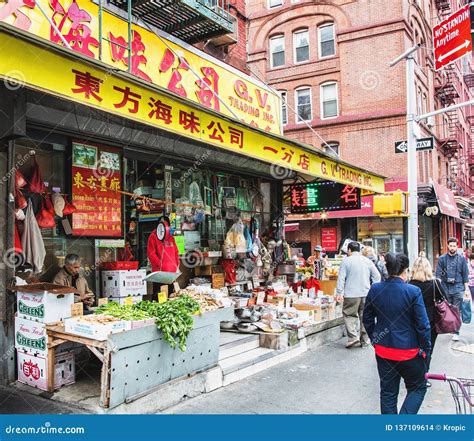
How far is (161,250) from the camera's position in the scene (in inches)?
320

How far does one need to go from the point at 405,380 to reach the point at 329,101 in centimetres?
2380

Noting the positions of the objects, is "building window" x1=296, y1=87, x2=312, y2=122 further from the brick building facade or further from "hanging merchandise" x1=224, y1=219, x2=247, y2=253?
"hanging merchandise" x1=224, y1=219, x2=247, y2=253

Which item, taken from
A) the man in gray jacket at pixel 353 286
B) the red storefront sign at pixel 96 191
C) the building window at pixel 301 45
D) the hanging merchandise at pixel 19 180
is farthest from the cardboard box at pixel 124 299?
the building window at pixel 301 45

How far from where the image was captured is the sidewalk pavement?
5.62m

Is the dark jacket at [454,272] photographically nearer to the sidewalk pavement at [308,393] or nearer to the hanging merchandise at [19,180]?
Answer: the sidewalk pavement at [308,393]

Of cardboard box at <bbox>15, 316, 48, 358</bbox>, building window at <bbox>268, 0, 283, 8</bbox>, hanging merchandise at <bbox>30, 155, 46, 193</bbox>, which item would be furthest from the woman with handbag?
building window at <bbox>268, 0, 283, 8</bbox>

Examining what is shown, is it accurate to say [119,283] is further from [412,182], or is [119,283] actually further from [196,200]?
[412,182]

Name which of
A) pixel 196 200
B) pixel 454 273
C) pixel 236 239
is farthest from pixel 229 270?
pixel 454 273

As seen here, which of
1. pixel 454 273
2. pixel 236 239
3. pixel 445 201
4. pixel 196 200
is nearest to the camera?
pixel 454 273

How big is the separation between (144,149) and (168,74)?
5.44 ft

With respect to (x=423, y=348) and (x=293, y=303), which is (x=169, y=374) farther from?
(x=293, y=303)

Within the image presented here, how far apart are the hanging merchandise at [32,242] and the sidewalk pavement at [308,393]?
1.61m

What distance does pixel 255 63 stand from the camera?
94.5ft

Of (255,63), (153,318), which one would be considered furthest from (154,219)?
(255,63)
